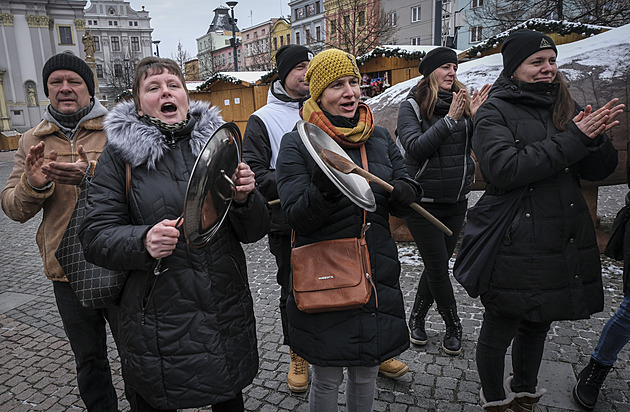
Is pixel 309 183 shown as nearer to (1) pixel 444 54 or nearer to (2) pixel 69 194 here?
(2) pixel 69 194

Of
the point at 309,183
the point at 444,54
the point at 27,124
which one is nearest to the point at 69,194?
the point at 309,183

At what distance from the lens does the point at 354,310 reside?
2047mm

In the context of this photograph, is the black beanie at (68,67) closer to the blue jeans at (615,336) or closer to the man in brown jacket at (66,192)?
the man in brown jacket at (66,192)

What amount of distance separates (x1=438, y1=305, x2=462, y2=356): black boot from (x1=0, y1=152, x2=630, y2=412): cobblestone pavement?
0.06m

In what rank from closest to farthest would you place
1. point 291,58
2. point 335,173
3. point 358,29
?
1. point 335,173
2. point 291,58
3. point 358,29

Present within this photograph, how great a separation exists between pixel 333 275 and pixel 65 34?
194 feet

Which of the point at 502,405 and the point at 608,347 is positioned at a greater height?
the point at 608,347

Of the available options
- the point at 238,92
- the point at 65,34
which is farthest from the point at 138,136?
the point at 65,34

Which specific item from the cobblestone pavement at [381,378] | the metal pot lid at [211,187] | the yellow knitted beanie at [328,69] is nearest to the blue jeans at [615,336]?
the cobblestone pavement at [381,378]

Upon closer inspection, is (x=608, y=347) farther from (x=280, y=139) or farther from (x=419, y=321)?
(x=280, y=139)

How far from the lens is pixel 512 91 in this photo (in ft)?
7.55

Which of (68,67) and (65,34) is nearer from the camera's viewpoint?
(68,67)

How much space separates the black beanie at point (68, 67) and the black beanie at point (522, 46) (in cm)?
239

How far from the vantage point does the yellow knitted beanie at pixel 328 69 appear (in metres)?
2.12
